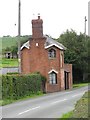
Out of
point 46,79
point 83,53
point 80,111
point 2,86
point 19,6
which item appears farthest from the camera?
point 83,53

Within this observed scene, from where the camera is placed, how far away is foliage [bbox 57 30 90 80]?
68688mm

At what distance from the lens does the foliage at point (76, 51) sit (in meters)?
68.7

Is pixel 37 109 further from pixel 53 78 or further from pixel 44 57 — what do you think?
pixel 53 78

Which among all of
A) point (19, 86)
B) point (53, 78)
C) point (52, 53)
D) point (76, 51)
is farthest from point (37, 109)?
point (76, 51)

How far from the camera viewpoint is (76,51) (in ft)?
232

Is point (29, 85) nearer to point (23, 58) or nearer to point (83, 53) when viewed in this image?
point (23, 58)

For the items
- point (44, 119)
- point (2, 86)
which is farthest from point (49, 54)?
point (44, 119)

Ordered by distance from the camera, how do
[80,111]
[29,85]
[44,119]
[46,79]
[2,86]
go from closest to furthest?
[80,111], [44,119], [2,86], [29,85], [46,79]

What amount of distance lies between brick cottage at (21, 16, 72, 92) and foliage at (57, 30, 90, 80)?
15741 mm

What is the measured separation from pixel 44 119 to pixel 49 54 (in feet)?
106

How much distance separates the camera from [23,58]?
5350cm

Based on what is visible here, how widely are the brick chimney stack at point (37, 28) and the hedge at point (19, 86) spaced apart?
5467 mm

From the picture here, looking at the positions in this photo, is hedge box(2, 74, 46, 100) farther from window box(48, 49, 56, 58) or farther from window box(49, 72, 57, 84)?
window box(48, 49, 56, 58)

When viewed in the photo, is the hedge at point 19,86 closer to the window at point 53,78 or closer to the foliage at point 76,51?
the window at point 53,78
